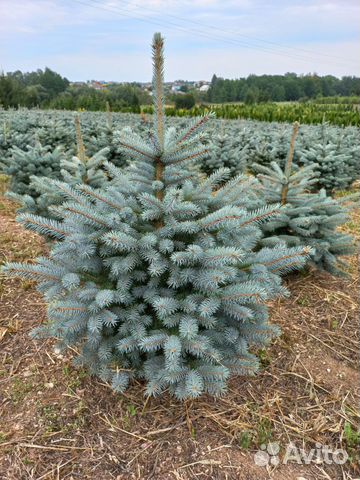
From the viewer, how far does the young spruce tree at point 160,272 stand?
209cm

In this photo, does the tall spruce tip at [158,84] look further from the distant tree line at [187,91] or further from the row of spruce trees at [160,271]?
the distant tree line at [187,91]

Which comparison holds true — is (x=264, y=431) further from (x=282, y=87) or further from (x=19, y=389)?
(x=282, y=87)

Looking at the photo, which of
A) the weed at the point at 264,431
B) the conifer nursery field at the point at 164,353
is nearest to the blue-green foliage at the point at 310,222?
the conifer nursery field at the point at 164,353

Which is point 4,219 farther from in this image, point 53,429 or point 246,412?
point 246,412

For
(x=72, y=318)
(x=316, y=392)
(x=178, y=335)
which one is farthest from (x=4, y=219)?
(x=316, y=392)

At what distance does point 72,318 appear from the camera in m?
2.25

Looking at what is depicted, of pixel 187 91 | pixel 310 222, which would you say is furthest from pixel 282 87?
pixel 310 222

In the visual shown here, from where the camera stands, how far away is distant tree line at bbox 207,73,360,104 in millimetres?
46969

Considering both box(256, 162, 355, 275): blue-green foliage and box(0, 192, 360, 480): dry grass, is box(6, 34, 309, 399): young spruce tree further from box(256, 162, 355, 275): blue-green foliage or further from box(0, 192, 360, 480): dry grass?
box(256, 162, 355, 275): blue-green foliage

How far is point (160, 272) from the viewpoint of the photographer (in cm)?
214

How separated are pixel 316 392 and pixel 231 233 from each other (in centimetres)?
125

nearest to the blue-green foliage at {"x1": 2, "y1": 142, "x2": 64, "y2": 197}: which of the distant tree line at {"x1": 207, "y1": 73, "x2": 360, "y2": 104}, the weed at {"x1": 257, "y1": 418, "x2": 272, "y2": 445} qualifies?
the weed at {"x1": 257, "y1": 418, "x2": 272, "y2": 445}

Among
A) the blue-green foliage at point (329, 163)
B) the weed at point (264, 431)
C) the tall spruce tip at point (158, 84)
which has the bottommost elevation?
the weed at point (264, 431)

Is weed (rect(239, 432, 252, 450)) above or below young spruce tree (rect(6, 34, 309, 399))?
below
